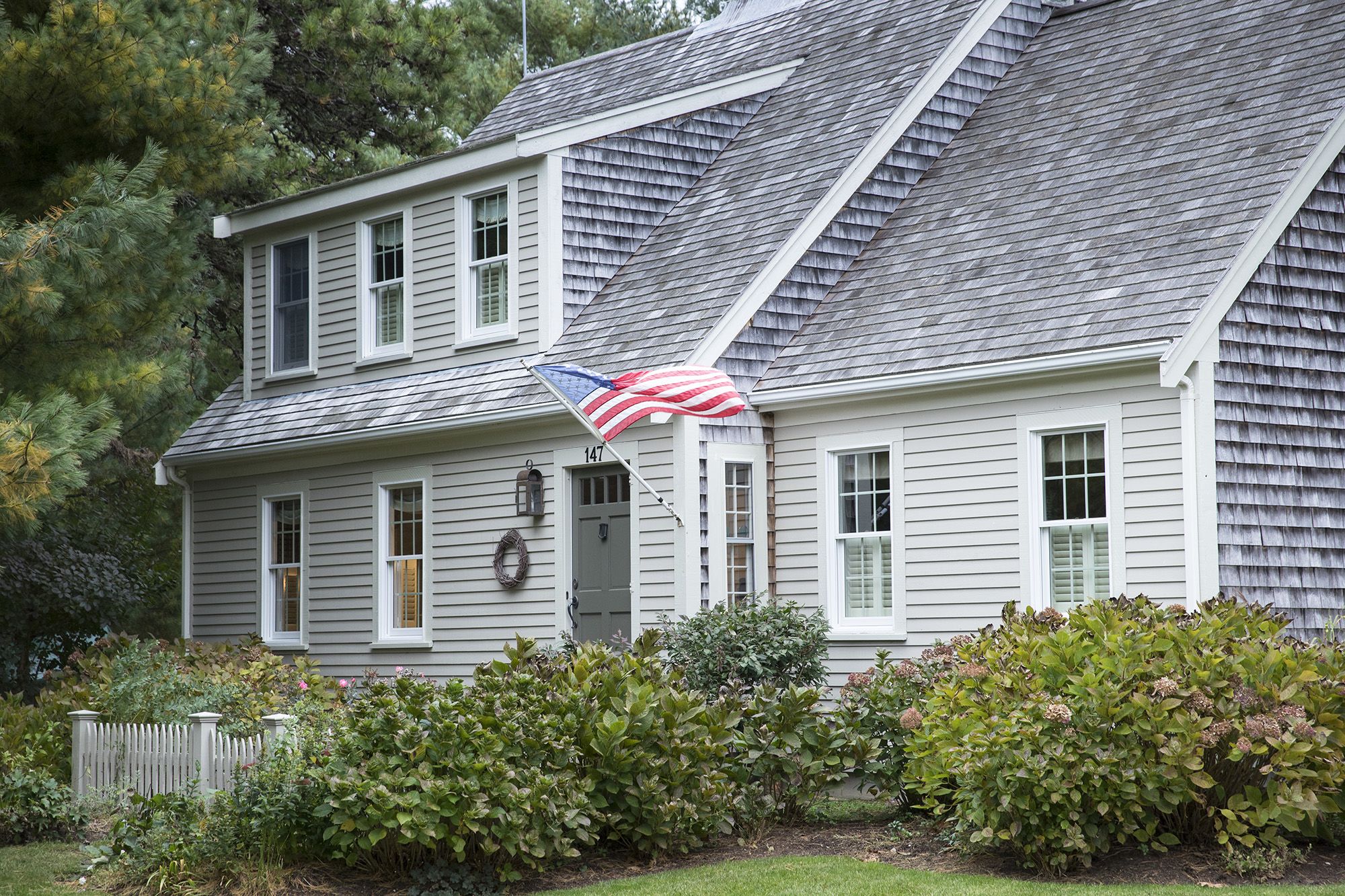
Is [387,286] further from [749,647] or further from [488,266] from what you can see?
[749,647]

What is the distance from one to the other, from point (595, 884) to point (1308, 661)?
4.03 metres

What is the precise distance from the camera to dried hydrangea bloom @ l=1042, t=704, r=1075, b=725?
7.97 meters

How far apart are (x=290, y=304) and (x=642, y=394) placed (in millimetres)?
6873

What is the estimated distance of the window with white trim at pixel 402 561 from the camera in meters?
15.9

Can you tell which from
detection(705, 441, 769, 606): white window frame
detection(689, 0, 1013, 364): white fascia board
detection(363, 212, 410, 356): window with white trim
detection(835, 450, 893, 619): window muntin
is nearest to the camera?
detection(835, 450, 893, 619): window muntin

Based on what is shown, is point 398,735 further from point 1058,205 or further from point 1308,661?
point 1058,205

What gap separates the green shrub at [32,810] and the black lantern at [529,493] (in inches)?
197

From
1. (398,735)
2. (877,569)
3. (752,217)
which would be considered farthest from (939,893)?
(752,217)

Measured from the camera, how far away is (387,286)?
16516 mm

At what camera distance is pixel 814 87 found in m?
16.7

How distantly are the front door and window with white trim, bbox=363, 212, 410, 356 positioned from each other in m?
3.34

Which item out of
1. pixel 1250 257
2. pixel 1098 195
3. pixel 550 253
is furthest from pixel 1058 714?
pixel 550 253

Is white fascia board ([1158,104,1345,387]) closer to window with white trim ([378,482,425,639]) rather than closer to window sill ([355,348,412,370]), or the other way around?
window with white trim ([378,482,425,639])

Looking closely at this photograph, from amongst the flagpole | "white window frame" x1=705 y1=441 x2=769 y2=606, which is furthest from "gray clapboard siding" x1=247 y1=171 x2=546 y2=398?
"white window frame" x1=705 y1=441 x2=769 y2=606
